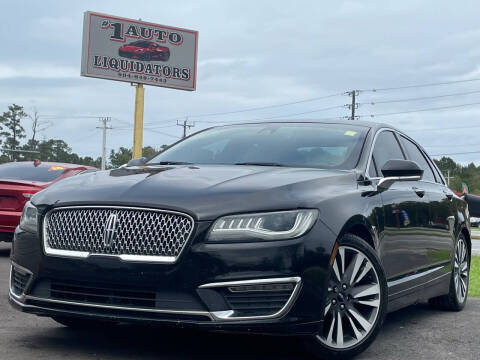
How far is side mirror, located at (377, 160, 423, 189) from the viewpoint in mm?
5366

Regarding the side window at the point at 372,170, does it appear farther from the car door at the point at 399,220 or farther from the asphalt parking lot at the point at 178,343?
the asphalt parking lot at the point at 178,343

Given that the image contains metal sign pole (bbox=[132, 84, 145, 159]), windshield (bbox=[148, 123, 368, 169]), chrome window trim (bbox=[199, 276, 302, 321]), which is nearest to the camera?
chrome window trim (bbox=[199, 276, 302, 321])

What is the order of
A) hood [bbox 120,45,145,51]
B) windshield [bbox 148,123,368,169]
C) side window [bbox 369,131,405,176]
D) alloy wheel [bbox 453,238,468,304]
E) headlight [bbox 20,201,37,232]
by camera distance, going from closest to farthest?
headlight [bbox 20,201,37,232]
windshield [bbox 148,123,368,169]
side window [bbox 369,131,405,176]
alloy wheel [bbox 453,238,468,304]
hood [bbox 120,45,145,51]

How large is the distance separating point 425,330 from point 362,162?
1.60m

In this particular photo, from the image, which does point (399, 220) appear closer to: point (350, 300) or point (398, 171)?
point (398, 171)

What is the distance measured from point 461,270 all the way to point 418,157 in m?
1.26

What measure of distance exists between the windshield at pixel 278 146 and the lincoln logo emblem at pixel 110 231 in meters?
1.45

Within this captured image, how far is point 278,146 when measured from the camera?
570 centimetres

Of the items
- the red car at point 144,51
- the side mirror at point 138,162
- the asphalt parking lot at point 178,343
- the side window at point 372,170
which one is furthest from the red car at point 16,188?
the red car at point 144,51

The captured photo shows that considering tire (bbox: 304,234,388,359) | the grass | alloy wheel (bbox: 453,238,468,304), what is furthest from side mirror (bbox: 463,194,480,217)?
tire (bbox: 304,234,388,359)

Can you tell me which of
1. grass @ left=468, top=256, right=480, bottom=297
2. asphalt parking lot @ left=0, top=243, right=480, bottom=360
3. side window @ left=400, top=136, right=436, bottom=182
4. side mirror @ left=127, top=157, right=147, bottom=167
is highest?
side window @ left=400, top=136, right=436, bottom=182

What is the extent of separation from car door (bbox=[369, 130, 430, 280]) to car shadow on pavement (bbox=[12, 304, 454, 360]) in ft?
1.88

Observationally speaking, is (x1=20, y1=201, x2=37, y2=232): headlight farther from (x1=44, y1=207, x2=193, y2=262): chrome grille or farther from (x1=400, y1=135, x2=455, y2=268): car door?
(x1=400, y1=135, x2=455, y2=268): car door

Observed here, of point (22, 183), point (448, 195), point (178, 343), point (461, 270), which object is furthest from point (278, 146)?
point (22, 183)
